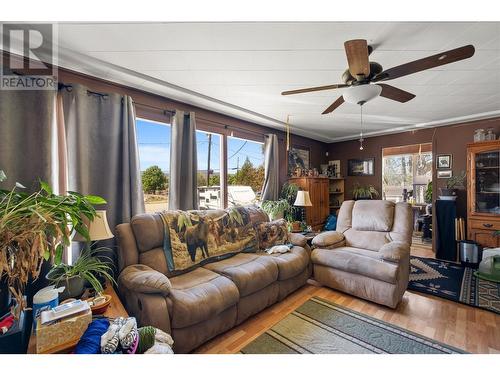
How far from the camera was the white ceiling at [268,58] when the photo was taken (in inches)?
59.4

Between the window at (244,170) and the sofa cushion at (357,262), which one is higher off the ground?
the window at (244,170)

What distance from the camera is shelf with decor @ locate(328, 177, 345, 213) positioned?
17.0 ft

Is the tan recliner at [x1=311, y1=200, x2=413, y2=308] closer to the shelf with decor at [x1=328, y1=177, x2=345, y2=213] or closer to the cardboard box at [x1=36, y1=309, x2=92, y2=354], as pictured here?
the shelf with decor at [x1=328, y1=177, x2=345, y2=213]

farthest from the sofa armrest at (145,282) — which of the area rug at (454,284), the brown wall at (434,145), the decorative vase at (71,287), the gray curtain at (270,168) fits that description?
the brown wall at (434,145)

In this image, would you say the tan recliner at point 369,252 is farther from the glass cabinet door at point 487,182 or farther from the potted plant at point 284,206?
the glass cabinet door at point 487,182

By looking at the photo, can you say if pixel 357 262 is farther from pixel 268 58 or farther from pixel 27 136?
pixel 27 136

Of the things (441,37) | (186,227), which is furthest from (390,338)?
(441,37)

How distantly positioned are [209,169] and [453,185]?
4.19 metres

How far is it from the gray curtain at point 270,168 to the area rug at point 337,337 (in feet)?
7.08

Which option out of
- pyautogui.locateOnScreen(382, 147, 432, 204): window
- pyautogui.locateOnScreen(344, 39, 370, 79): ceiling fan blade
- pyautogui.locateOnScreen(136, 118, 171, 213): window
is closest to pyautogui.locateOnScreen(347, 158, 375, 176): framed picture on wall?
pyautogui.locateOnScreen(382, 147, 432, 204): window

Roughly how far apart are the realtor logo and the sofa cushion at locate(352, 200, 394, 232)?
3610 millimetres

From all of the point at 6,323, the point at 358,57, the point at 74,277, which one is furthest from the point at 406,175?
the point at 6,323
